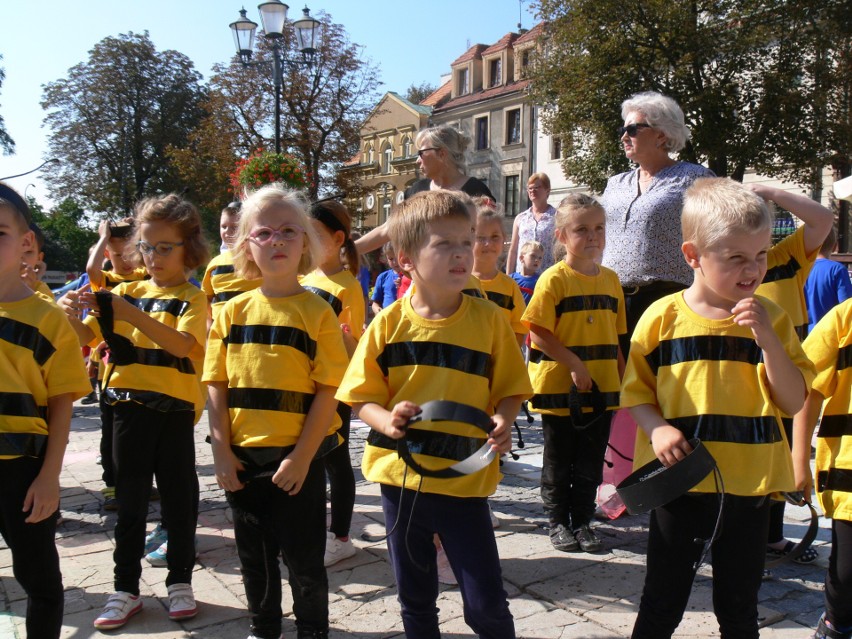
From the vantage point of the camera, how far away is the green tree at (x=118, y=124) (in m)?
38.6

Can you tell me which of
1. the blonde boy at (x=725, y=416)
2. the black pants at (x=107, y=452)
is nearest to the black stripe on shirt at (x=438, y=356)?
Result: the blonde boy at (x=725, y=416)

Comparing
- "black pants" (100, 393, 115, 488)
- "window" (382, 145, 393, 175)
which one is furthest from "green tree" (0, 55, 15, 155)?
"black pants" (100, 393, 115, 488)

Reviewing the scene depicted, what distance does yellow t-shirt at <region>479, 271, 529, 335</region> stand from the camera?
4.38 m

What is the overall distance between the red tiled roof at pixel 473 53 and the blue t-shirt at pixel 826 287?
130 ft

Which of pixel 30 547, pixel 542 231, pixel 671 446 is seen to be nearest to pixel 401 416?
pixel 671 446

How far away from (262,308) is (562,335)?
1.76m

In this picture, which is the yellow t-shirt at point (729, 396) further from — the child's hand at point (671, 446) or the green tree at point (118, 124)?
the green tree at point (118, 124)

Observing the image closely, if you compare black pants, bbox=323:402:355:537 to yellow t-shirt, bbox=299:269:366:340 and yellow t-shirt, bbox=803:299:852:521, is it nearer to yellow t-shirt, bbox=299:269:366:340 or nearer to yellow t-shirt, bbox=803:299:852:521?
yellow t-shirt, bbox=299:269:366:340

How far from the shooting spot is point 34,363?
2576mm

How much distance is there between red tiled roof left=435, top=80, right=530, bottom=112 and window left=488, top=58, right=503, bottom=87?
557 mm

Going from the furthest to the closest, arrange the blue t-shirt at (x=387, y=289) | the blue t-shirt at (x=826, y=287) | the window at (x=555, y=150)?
1. the window at (x=555, y=150)
2. the blue t-shirt at (x=387, y=289)
3. the blue t-shirt at (x=826, y=287)

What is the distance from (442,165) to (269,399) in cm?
206

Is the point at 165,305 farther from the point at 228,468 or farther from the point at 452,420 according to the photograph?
the point at 452,420

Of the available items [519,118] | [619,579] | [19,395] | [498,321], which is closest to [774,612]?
[619,579]
